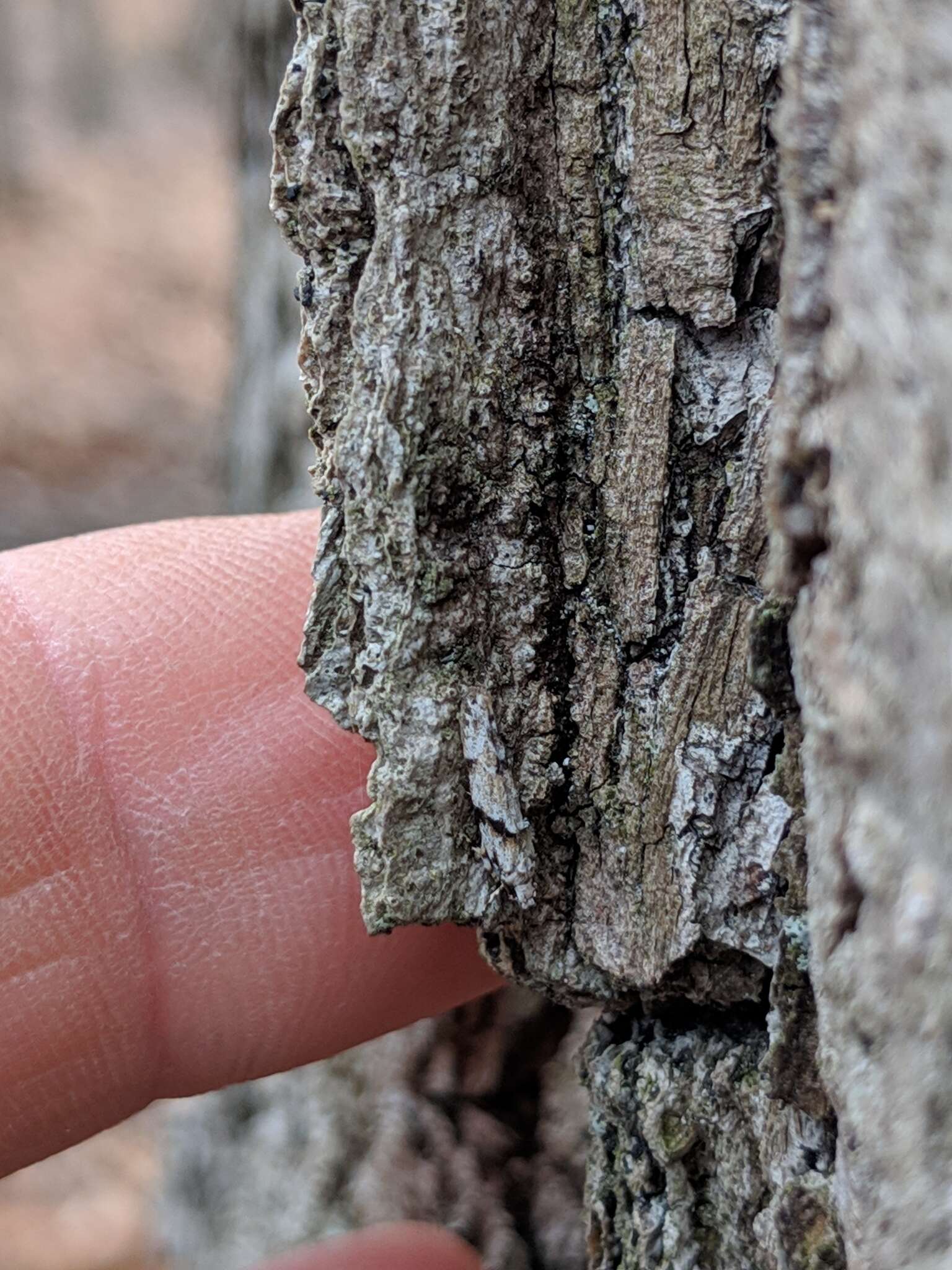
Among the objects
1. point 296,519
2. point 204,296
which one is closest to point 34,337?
point 204,296

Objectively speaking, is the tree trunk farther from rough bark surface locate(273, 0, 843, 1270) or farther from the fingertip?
the fingertip

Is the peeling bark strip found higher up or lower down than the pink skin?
higher up

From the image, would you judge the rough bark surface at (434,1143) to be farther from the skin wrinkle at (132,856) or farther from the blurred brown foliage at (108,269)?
the blurred brown foliage at (108,269)

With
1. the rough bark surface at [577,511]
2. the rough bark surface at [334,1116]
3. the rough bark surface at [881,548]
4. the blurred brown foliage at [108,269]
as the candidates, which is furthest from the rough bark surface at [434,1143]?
the blurred brown foliage at [108,269]

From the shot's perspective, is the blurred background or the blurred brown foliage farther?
the blurred brown foliage

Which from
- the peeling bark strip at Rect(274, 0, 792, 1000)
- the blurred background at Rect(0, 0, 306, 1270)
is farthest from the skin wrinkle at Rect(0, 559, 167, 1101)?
the blurred background at Rect(0, 0, 306, 1270)

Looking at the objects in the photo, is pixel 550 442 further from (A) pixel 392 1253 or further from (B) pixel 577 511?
(A) pixel 392 1253

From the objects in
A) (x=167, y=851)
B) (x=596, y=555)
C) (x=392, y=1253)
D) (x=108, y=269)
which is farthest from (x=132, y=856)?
(x=108, y=269)
